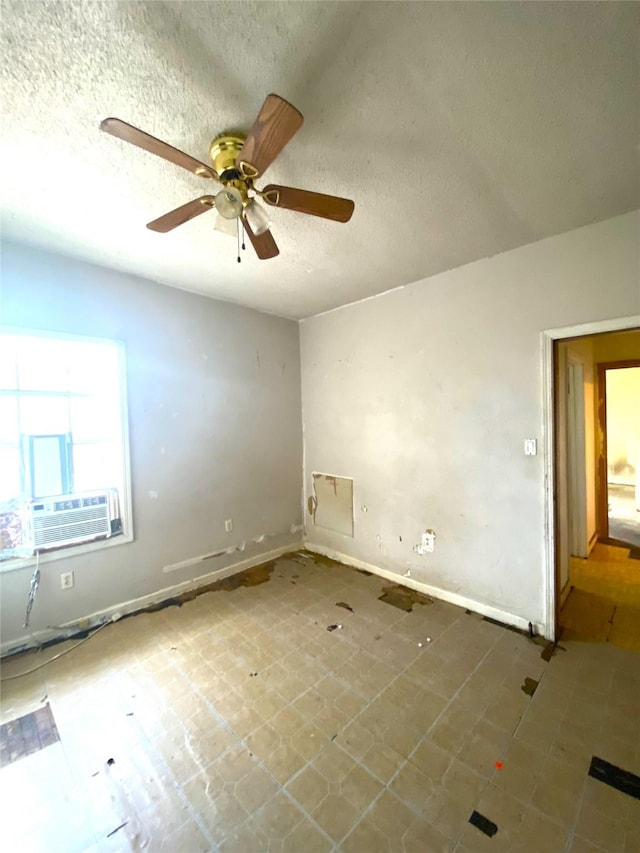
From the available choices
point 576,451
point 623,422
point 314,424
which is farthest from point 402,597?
point 623,422

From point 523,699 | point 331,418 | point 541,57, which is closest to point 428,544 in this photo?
point 523,699

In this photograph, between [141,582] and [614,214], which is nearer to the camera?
[614,214]

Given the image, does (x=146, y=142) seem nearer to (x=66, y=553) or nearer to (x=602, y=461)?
(x=66, y=553)

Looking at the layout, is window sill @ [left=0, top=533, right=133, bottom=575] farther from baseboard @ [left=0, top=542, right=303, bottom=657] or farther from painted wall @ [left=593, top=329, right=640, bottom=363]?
painted wall @ [left=593, top=329, right=640, bottom=363]

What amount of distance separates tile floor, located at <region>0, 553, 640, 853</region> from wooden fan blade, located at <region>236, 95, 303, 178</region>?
7.85ft

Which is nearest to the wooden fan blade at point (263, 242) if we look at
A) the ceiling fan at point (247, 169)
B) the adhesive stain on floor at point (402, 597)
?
the ceiling fan at point (247, 169)

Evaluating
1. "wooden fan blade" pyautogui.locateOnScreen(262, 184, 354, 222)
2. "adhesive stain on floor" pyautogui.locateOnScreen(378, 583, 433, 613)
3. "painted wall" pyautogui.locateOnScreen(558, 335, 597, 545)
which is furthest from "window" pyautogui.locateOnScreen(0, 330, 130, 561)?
"painted wall" pyautogui.locateOnScreen(558, 335, 597, 545)

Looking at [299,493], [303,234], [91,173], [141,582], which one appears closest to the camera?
[91,173]

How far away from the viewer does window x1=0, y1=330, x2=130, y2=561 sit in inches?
85.7

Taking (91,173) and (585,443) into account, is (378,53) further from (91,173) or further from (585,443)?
(585,443)

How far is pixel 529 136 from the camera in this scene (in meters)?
1.34

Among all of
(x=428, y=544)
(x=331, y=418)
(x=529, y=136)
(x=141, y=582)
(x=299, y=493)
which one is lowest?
(x=141, y=582)

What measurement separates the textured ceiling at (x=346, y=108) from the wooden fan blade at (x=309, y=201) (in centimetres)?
23

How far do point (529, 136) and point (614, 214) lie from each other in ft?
3.25
